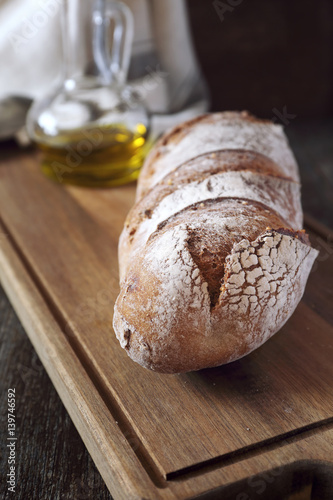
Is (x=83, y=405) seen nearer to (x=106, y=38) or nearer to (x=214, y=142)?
(x=214, y=142)

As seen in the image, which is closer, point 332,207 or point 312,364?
point 312,364

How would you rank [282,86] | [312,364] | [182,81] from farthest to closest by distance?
[282,86]
[182,81]
[312,364]

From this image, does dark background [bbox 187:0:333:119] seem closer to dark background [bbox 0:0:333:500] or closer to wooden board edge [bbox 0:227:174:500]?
dark background [bbox 0:0:333:500]

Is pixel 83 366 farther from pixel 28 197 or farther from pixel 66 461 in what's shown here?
pixel 28 197

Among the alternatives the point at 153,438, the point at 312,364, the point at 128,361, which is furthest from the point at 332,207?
the point at 153,438

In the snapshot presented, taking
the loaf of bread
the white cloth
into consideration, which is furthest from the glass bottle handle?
the loaf of bread

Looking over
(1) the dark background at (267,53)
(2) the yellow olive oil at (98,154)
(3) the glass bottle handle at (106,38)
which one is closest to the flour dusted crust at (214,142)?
(2) the yellow olive oil at (98,154)
